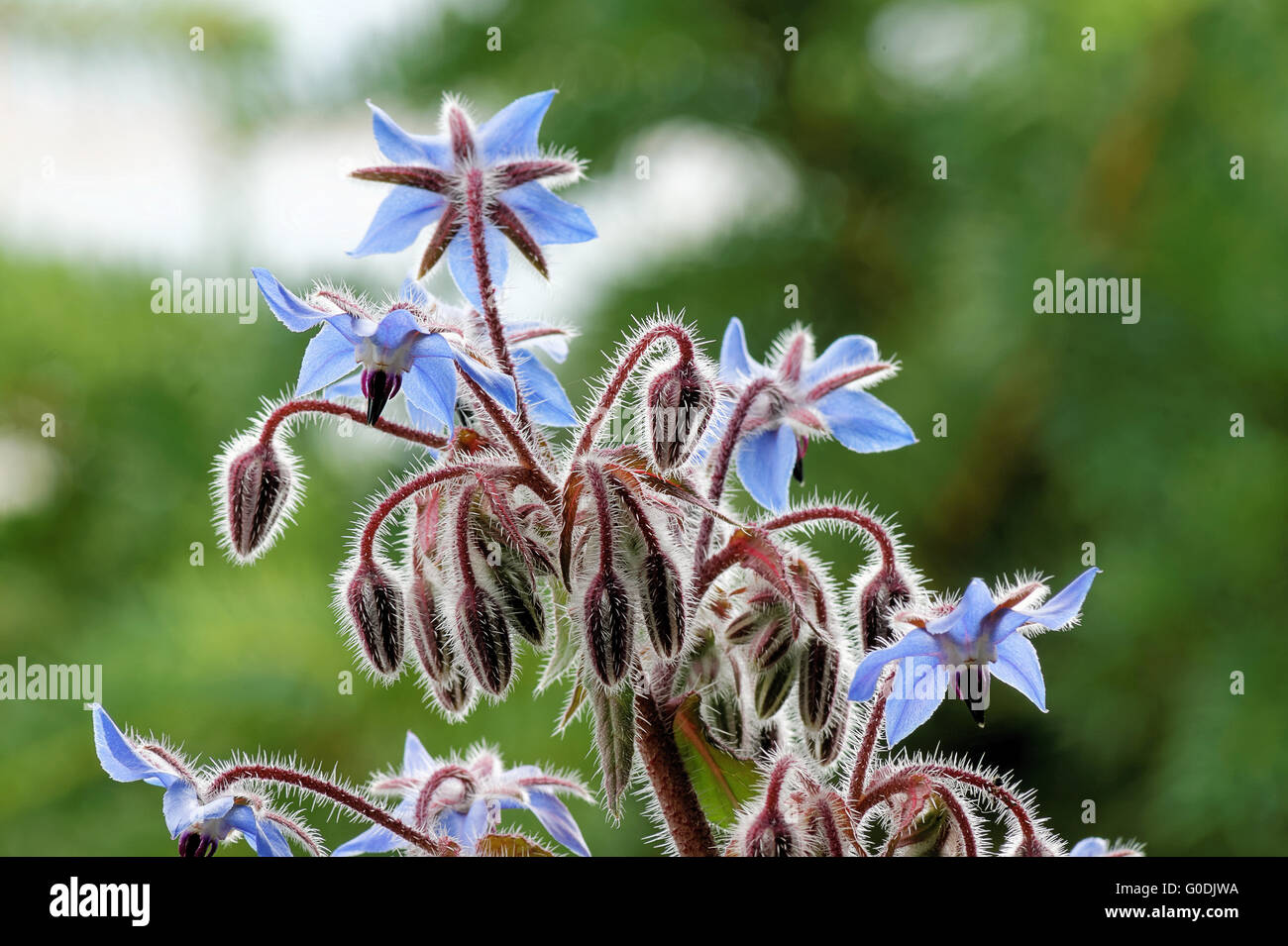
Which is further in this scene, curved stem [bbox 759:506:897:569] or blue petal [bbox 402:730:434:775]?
blue petal [bbox 402:730:434:775]

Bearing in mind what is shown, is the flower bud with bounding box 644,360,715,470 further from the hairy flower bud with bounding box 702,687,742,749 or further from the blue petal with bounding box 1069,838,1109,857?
the blue petal with bounding box 1069,838,1109,857

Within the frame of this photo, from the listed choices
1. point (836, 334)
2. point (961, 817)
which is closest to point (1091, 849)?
point (961, 817)

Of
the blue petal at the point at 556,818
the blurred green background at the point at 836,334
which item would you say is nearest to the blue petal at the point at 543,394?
Answer: the blue petal at the point at 556,818

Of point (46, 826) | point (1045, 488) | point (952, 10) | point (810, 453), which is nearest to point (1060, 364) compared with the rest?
point (1045, 488)

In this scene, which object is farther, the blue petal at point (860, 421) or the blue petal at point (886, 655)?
the blue petal at point (860, 421)

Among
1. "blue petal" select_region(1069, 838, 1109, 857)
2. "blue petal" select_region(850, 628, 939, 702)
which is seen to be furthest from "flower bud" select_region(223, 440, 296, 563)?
"blue petal" select_region(1069, 838, 1109, 857)

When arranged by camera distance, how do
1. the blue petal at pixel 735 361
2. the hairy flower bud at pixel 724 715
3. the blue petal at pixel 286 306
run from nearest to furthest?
the blue petal at pixel 286 306, the hairy flower bud at pixel 724 715, the blue petal at pixel 735 361

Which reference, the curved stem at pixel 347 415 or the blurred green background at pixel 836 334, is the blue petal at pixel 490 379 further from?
the blurred green background at pixel 836 334
